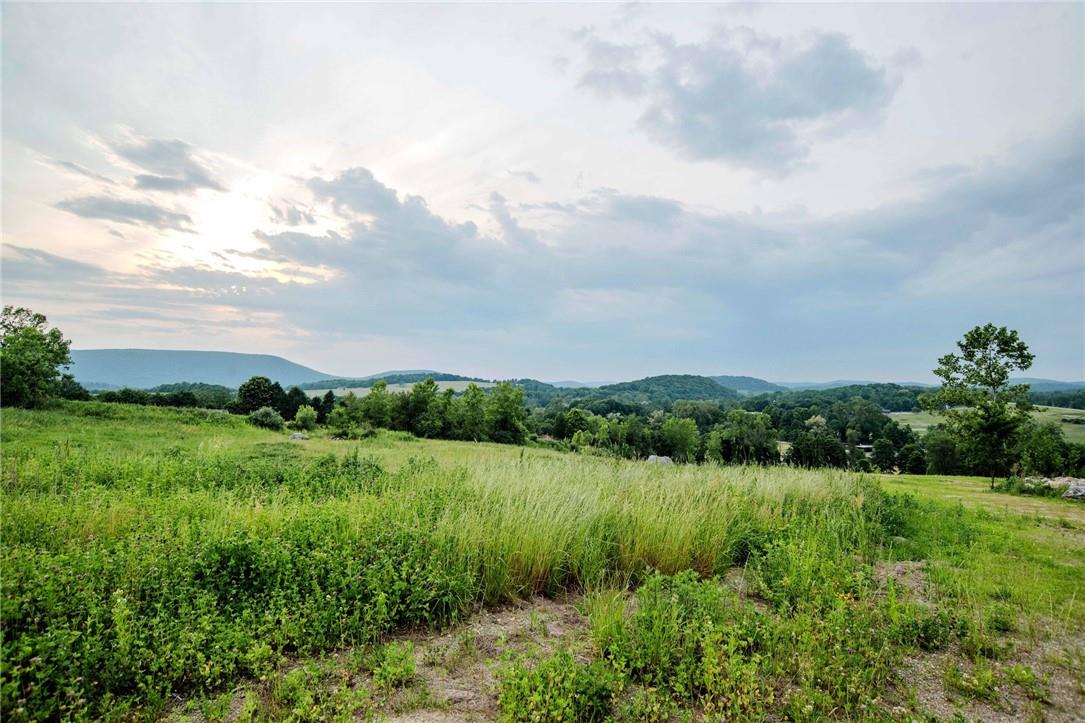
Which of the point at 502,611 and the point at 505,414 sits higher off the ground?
the point at 505,414

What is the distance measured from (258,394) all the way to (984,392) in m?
49.9

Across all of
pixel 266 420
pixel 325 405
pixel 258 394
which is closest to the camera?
pixel 266 420

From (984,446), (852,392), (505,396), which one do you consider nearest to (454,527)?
(984,446)

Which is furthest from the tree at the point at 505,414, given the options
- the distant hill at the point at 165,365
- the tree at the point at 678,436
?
the distant hill at the point at 165,365

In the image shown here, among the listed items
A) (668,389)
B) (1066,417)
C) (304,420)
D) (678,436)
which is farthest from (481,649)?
(668,389)

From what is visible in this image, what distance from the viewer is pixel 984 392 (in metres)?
23.2

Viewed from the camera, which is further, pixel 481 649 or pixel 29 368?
pixel 29 368

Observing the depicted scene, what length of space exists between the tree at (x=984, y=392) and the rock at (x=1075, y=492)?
22.5 feet

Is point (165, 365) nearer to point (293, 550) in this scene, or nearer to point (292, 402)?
point (292, 402)

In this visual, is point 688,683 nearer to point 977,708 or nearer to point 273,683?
point 977,708

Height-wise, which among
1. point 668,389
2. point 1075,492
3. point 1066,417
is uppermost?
point 668,389

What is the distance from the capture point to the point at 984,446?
2100 cm

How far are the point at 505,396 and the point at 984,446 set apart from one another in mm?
33306

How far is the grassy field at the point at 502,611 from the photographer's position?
3.05 metres
